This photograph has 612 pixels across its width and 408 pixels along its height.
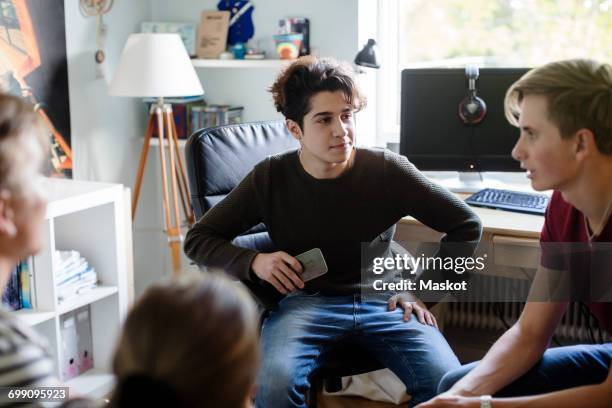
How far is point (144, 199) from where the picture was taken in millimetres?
3598

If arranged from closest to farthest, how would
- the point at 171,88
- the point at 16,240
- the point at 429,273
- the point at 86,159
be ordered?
the point at 16,240
the point at 429,273
the point at 171,88
the point at 86,159

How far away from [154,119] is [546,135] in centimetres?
212

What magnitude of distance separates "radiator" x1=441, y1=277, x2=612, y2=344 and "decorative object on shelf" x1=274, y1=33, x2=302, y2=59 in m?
1.20

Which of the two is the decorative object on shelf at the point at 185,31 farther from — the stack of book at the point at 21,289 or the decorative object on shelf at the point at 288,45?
the stack of book at the point at 21,289

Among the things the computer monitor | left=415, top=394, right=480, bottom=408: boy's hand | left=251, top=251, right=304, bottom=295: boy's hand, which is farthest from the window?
left=415, top=394, right=480, bottom=408: boy's hand

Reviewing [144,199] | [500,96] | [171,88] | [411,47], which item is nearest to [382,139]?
[411,47]

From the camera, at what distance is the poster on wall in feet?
9.02

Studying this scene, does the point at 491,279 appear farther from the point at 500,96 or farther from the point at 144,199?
the point at 144,199

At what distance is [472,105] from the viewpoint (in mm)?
2707

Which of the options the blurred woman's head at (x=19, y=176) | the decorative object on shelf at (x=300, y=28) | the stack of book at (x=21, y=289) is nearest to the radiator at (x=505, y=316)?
the decorative object on shelf at (x=300, y=28)

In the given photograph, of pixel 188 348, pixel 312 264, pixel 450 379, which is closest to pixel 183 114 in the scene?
pixel 312 264

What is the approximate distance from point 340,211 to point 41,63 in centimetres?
149

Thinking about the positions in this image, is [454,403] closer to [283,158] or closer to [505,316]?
[283,158]

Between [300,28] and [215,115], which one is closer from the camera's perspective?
[300,28]
